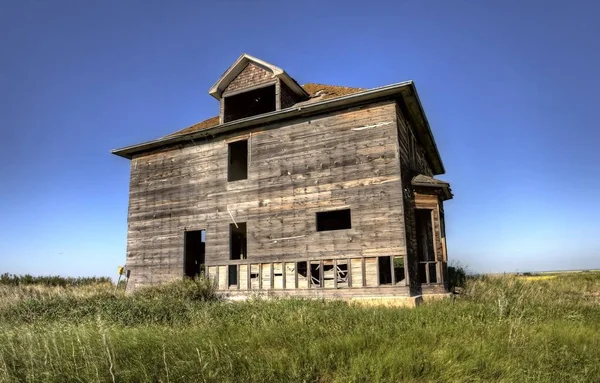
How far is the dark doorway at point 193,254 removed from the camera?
1750 cm

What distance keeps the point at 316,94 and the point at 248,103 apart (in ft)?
11.9

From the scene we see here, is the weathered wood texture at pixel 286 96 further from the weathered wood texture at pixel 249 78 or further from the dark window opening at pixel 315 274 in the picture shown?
the dark window opening at pixel 315 274

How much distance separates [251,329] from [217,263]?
898 cm

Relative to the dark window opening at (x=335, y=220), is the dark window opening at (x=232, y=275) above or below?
below

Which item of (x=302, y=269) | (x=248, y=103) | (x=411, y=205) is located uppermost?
(x=248, y=103)

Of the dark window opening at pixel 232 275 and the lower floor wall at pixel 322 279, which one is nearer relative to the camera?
the lower floor wall at pixel 322 279

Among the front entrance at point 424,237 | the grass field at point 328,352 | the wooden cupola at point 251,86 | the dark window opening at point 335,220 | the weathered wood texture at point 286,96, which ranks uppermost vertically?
the wooden cupola at point 251,86

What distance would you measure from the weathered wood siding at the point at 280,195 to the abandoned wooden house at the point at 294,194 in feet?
0.13

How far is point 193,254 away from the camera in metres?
18.5

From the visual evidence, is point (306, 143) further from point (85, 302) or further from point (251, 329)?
point (85, 302)

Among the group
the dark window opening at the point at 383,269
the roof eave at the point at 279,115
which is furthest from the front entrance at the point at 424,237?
the roof eave at the point at 279,115

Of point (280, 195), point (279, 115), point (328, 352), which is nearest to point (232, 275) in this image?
point (280, 195)

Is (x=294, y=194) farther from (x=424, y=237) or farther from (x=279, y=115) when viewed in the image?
(x=424, y=237)

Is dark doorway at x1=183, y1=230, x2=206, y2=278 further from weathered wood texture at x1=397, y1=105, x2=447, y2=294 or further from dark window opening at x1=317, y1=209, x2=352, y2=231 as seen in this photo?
weathered wood texture at x1=397, y1=105, x2=447, y2=294
